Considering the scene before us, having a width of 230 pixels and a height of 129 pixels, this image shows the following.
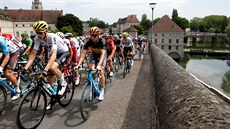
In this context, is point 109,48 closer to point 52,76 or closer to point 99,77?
point 99,77

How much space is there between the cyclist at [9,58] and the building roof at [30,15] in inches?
3818

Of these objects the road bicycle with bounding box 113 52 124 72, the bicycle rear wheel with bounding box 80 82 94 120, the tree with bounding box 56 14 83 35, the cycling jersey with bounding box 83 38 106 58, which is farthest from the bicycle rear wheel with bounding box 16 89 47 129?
the tree with bounding box 56 14 83 35

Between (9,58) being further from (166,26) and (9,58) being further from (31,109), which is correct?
(166,26)

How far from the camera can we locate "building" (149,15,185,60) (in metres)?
83.3

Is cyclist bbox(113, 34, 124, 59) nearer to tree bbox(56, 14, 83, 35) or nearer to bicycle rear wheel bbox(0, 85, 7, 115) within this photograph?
bicycle rear wheel bbox(0, 85, 7, 115)

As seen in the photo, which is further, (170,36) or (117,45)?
(170,36)

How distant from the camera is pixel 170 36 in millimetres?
83938

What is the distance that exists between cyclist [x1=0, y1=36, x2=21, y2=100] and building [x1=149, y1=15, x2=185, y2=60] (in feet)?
262

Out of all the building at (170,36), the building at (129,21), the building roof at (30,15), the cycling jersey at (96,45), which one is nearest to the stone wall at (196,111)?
the cycling jersey at (96,45)

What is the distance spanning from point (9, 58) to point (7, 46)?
330 millimetres

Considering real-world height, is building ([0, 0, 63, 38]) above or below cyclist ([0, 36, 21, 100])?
above

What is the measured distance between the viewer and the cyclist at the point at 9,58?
17.3 feet

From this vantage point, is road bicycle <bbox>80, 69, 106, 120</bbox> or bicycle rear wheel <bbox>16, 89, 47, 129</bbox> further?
road bicycle <bbox>80, 69, 106, 120</bbox>

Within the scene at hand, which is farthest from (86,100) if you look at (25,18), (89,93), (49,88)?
(25,18)
